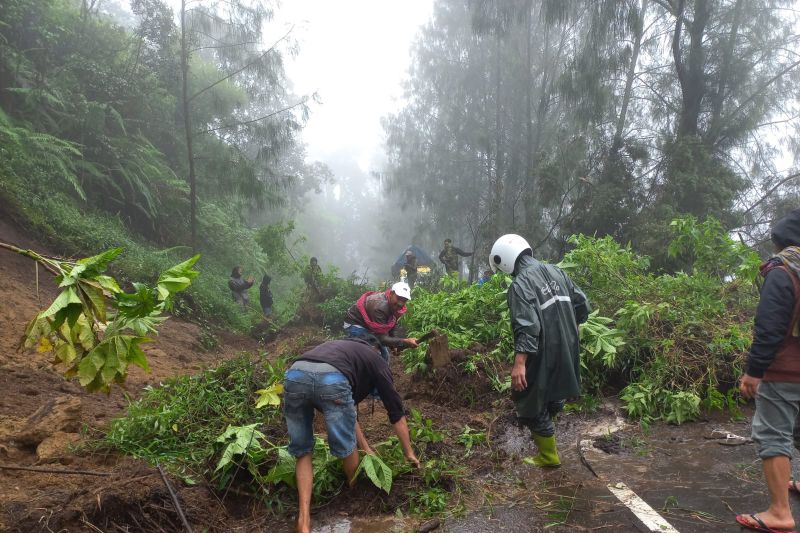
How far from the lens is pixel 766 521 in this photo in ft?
8.87

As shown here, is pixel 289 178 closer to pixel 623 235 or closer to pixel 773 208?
pixel 623 235

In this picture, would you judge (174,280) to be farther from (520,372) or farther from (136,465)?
(520,372)

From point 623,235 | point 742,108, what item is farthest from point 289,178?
point 742,108

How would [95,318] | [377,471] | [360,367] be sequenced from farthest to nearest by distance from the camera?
[377,471], [360,367], [95,318]

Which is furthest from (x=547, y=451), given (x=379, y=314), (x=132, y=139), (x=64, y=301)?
(x=132, y=139)

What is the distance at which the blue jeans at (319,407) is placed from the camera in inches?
121

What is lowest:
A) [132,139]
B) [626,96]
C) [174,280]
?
[174,280]

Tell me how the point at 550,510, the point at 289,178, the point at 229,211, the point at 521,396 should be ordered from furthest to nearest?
the point at 229,211 < the point at 289,178 < the point at 521,396 < the point at 550,510

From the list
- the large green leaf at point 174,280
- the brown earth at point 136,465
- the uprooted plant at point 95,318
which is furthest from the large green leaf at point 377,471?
the large green leaf at point 174,280

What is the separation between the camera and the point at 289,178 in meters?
16.2

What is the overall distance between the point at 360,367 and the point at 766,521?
244 cm

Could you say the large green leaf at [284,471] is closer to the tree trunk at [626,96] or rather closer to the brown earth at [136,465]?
the brown earth at [136,465]

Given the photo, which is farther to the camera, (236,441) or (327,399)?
(236,441)

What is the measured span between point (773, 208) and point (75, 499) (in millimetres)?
16120
